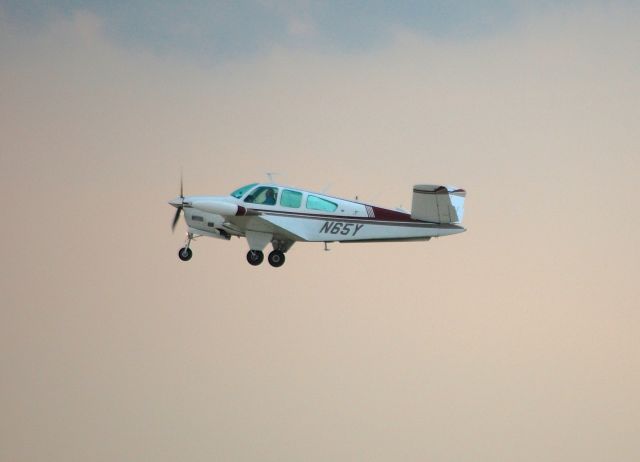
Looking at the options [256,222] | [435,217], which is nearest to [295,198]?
[256,222]

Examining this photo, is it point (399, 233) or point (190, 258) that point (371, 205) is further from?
point (190, 258)

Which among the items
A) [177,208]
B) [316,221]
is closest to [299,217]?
[316,221]

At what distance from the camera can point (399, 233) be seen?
50.6 meters

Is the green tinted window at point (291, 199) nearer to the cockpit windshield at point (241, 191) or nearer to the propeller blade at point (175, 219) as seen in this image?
the cockpit windshield at point (241, 191)

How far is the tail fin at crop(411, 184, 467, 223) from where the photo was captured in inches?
1954

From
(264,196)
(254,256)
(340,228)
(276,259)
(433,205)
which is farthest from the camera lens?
(276,259)

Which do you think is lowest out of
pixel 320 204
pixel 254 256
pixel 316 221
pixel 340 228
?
pixel 254 256

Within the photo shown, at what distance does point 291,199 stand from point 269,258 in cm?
213

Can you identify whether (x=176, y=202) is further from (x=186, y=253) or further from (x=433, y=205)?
(x=433, y=205)

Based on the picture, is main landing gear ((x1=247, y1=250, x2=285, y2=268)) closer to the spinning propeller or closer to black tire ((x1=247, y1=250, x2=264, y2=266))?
black tire ((x1=247, y1=250, x2=264, y2=266))

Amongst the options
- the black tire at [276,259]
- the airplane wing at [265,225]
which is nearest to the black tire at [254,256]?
the black tire at [276,259]

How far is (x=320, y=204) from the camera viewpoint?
51.3 metres

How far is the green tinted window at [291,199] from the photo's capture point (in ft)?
168

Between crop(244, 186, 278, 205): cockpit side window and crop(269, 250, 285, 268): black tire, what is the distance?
1.76m
